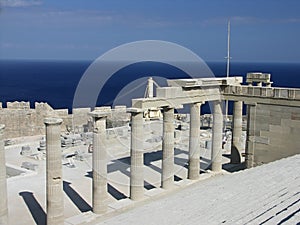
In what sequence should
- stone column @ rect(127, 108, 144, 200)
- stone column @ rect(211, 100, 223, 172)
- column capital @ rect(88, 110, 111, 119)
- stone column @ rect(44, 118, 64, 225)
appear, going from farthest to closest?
stone column @ rect(211, 100, 223, 172)
stone column @ rect(127, 108, 144, 200)
column capital @ rect(88, 110, 111, 119)
stone column @ rect(44, 118, 64, 225)

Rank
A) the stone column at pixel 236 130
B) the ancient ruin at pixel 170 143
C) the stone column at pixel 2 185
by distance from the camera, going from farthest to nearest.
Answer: the stone column at pixel 236 130 → the ancient ruin at pixel 170 143 → the stone column at pixel 2 185

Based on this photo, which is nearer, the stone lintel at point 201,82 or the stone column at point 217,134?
the stone lintel at point 201,82

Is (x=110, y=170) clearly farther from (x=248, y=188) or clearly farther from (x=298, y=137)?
(x=248, y=188)

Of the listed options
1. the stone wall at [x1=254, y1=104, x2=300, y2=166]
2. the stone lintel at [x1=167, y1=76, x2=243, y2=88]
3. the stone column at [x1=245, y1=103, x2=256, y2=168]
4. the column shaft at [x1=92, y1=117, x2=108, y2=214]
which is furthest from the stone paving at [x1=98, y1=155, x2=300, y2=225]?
the stone column at [x1=245, y1=103, x2=256, y2=168]

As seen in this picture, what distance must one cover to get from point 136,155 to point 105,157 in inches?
58.6

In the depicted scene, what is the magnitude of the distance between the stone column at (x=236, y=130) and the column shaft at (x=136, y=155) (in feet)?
23.7

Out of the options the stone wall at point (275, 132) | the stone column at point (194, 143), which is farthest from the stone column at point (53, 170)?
the stone wall at point (275, 132)

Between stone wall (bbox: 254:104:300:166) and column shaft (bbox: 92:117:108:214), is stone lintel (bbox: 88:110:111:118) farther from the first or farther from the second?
stone wall (bbox: 254:104:300:166)

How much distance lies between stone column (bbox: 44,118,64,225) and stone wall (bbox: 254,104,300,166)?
10.3 metres

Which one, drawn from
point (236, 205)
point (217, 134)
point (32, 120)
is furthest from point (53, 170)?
point (32, 120)

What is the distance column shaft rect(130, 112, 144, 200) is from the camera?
51.5ft

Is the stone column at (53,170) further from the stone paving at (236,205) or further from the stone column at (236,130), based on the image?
the stone column at (236,130)

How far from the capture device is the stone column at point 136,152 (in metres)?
15.7

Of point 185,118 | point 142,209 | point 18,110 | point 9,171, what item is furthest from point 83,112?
point 142,209
